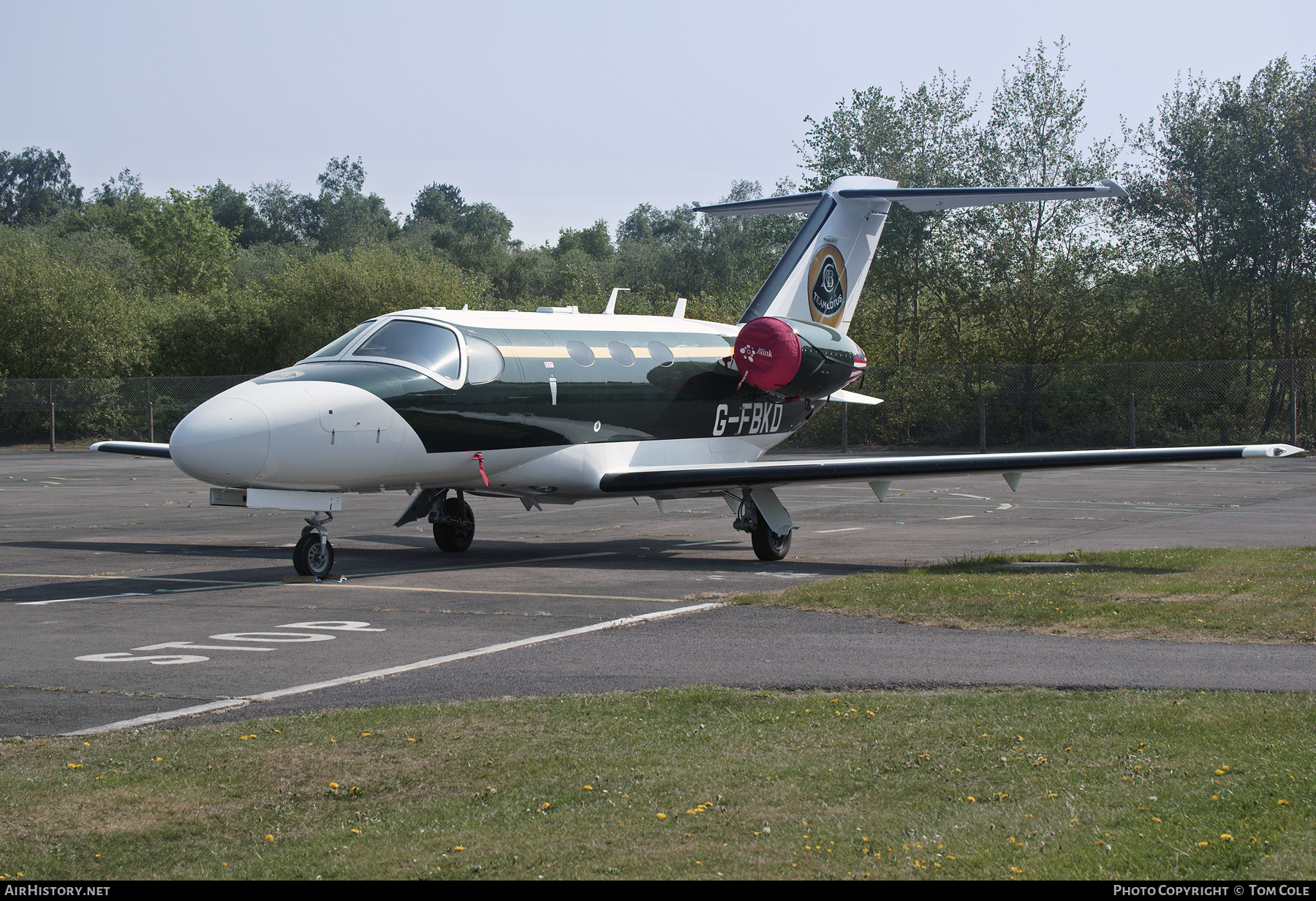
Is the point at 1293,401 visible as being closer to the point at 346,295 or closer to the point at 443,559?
the point at 443,559

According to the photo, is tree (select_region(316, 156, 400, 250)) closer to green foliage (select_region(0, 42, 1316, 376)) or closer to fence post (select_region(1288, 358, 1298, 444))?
green foliage (select_region(0, 42, 1316, 376))

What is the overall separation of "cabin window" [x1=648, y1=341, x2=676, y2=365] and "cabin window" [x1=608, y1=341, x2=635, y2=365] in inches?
12.4

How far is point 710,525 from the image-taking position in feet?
64.1

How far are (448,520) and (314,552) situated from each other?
301 centimetres

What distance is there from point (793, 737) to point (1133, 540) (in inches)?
438

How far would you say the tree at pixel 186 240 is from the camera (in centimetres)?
9006

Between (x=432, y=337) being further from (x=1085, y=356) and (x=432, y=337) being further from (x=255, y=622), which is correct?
(x=1085, y=356)

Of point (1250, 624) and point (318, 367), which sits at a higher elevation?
point (318, 367)

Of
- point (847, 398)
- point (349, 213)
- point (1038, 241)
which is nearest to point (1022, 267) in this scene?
point (1038, 241)

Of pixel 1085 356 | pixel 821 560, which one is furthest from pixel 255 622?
pixel 1085 356

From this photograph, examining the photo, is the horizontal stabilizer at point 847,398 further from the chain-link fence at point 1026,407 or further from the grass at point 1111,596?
the chain-link fence at point 1026,407

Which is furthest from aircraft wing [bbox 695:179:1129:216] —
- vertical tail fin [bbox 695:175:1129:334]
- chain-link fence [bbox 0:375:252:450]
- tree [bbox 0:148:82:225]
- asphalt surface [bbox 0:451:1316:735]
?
tree [bbox 0:148:82:225]

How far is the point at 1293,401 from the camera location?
3384 cm

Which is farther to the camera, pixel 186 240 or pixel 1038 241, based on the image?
pixel 186 240
